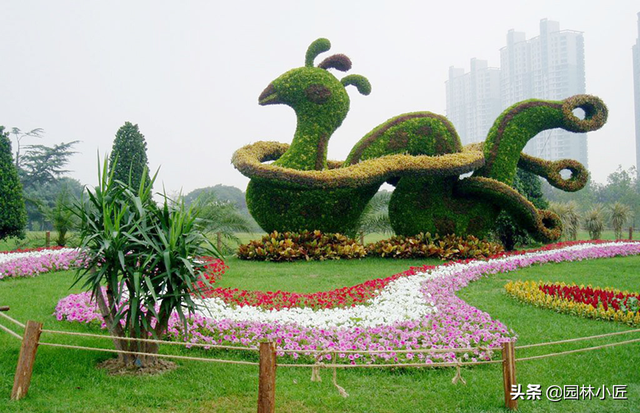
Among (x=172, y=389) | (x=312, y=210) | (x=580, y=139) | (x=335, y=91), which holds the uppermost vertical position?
(x=580, y=139)

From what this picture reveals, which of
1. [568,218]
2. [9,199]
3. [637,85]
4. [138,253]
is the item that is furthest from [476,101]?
[138,253]

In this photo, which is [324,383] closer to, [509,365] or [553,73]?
[509,365]

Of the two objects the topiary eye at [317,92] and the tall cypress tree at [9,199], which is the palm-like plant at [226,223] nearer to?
the topiary eye at [317,92]

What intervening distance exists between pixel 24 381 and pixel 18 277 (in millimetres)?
6093

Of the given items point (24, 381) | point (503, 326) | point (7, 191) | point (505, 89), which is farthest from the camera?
point (505, 89)

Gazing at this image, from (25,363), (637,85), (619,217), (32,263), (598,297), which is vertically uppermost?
(637,85)

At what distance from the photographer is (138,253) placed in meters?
4.09

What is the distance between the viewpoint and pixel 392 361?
14.9 feet

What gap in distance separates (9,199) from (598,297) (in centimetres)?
1341

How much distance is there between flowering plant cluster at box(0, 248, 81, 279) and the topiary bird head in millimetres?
5575

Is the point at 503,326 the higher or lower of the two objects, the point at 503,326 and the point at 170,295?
the lower

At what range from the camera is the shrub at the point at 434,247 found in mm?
10977

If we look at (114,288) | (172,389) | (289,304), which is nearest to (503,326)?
(289,304)

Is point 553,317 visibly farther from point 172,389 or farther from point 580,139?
point 580,139
